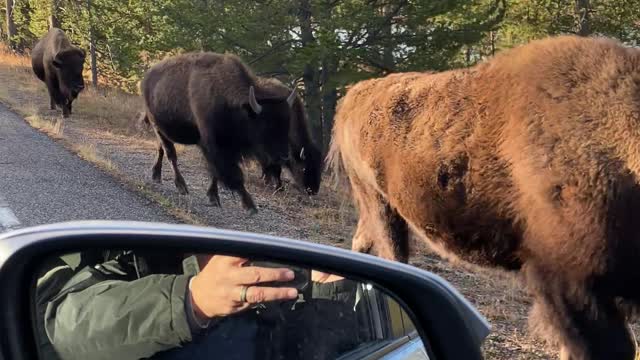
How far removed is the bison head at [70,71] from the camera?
1884 cm

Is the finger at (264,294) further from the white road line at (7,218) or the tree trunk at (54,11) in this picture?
the tree trunk at (54,11)

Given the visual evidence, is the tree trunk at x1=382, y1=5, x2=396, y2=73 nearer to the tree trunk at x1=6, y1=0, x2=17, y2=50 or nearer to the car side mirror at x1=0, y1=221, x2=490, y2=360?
the car side mirror at x1=0, y1=221, x2=490, y2=360

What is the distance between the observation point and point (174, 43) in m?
16.5

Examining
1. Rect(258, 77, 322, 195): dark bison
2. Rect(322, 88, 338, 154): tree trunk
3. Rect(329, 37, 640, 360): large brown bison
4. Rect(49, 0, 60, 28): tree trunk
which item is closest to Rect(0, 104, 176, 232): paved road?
Rect(329, 37, 640, 360): large brown bison

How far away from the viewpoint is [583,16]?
1961cm

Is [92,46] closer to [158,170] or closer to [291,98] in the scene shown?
[158,170]

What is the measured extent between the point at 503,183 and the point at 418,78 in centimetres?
171

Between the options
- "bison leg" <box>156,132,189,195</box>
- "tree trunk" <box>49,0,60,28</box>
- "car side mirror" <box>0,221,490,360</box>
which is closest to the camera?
"car side mirror" <box>0,221,490,360</box>

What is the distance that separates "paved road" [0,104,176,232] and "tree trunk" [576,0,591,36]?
14311 millimetres

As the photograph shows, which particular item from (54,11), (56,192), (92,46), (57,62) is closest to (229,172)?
(56,192)

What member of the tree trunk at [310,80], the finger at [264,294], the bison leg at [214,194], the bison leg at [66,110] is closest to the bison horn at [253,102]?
the bison leg at [214,194]

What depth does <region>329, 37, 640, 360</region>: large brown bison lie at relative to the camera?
4164 mm

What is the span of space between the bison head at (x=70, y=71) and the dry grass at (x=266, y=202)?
0.70m

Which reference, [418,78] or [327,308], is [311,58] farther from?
[327,308]
